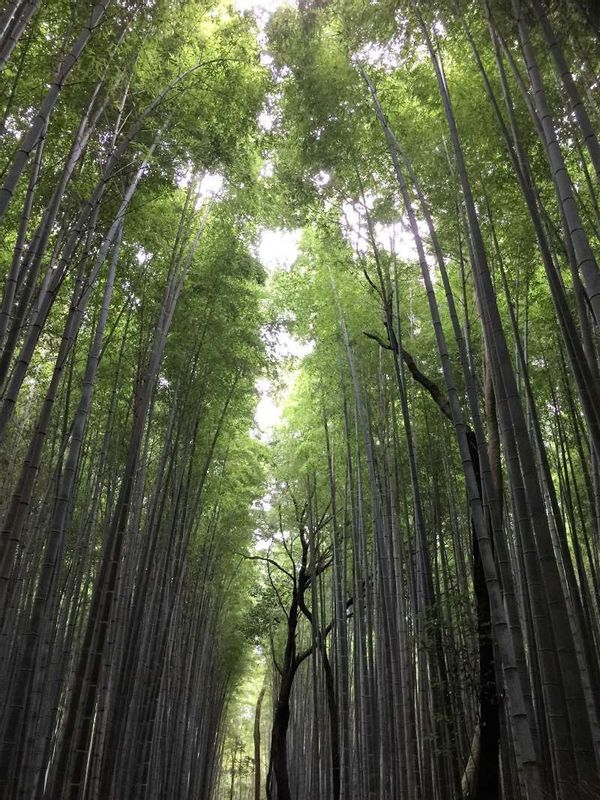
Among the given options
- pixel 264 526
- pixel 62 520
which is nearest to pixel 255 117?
pixel 62 520

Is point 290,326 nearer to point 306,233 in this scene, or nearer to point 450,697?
point 306,233

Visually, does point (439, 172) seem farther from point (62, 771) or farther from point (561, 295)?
point (62, 771)

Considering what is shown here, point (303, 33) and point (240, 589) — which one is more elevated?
point (303, 33)

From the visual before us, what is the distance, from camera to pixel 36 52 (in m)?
3.47

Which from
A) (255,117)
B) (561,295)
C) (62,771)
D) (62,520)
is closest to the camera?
(561,295)

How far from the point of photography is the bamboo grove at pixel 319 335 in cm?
234

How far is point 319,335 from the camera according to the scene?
6.29m

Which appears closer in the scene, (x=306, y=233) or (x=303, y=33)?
(x=303, y=33)

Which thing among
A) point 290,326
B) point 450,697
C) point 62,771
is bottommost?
point 62,771

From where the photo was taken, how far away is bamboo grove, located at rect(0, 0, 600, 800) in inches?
92.0

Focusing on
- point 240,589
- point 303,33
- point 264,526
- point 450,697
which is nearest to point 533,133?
point 303,33

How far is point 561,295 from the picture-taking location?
90.7 inches

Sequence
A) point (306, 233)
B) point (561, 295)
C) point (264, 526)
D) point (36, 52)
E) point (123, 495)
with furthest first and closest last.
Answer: point (264, 526) → point (306, 233) → point (36, 52) → point (123, 495) → point (561, 295)

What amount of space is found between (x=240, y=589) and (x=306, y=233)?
697 cm
